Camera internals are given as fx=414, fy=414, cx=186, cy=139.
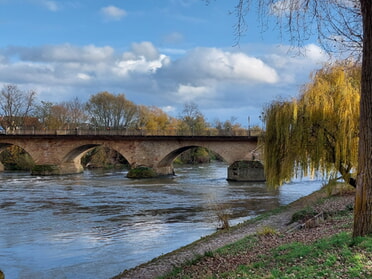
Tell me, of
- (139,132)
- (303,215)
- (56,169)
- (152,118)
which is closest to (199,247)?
(303,215)

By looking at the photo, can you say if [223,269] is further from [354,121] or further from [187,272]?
[354,121]

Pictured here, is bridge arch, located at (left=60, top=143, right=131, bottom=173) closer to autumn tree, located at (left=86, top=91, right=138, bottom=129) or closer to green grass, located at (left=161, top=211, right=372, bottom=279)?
autumn tree, located at (left=86, top=91, right=138, bottom=129)

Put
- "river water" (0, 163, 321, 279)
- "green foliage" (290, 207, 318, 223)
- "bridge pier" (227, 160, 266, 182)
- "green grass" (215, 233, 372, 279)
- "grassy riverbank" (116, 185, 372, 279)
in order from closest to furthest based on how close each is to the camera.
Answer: "green grass" (215, 233, 372, 279)
"grassy riverbank" (116, 185, 372, 279)
"river water" (0, 163, 321, 279)
"green foliage" (290, 207, 318, 223)
"bridge pier" (227, 160, 266, 182)

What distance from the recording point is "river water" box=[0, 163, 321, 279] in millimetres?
10828

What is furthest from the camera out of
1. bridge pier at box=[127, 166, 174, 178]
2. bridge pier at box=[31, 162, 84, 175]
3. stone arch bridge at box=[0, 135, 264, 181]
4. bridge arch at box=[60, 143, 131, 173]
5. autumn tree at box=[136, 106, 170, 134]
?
autumn tree at box=[136, 106, 170, 134]

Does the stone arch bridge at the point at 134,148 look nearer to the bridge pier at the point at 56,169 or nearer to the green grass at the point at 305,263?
the bridge pier at the point at 56,169

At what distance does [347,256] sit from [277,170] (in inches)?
432

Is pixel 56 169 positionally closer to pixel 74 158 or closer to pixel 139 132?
pixel 74 158

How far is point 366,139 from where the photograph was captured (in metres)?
6.17

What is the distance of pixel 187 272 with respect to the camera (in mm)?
7172

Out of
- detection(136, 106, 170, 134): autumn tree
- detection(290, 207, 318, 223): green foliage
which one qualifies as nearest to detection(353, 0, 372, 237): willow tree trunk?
detection(290, 207, 318, 223): green foliage

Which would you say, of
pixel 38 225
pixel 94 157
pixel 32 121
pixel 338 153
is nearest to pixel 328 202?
pixel 338 153

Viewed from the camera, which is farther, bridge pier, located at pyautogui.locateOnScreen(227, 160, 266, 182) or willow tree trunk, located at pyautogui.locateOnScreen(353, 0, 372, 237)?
bridge pier, located at pyautogui.locateOnScreen(227, 160, 266, 182)

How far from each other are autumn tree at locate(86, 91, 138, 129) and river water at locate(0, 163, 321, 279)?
36.0 m
